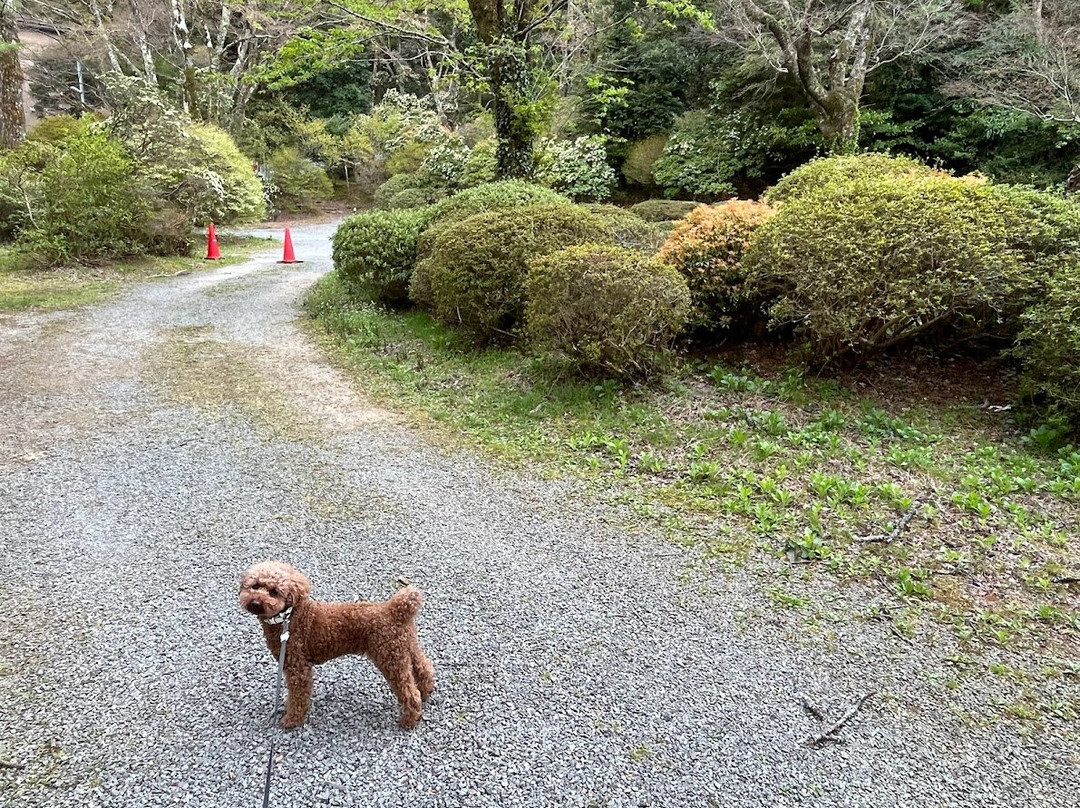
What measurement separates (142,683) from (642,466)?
9.41 feet

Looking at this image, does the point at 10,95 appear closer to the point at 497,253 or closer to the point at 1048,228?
the point at 497,253

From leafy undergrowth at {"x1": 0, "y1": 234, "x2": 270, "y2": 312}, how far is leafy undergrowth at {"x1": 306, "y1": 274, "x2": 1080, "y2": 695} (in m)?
5.62

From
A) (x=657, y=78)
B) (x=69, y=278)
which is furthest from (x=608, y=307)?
(x=657, y=78)

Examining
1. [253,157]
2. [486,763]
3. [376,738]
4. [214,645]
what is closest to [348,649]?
[376,738]

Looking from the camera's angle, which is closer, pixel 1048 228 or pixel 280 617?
pixel 280 617

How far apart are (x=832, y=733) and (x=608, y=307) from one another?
328cm

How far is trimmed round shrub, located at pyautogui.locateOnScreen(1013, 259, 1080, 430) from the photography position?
416cm

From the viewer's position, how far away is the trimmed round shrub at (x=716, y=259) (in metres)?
5.59

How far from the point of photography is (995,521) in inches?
135

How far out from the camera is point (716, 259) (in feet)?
18.4

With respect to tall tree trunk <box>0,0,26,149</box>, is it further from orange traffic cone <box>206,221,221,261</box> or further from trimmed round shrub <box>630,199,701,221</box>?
trimmed round shrub <box>630,199,701,221</box>

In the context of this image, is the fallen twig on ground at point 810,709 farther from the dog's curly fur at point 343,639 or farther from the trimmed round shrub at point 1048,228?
the trimmed round shrub at point 1048,228

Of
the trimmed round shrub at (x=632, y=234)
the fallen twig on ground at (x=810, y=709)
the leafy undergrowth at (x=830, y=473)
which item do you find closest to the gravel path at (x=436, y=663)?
the fallen twig on ground at (x=810, y=709)

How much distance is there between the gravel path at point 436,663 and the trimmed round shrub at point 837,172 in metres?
4.72
